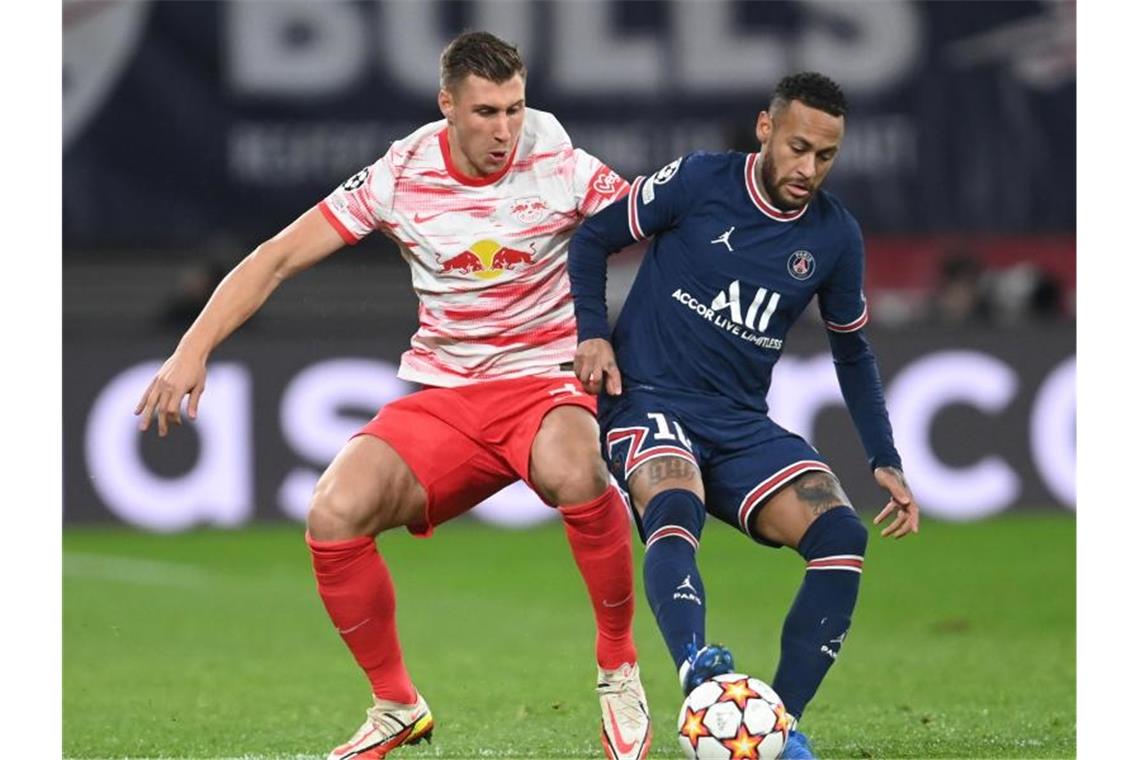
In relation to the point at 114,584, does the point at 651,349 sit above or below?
above

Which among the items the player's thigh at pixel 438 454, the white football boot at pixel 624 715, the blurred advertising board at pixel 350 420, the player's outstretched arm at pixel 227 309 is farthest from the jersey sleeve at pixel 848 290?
the blurred advertising board at pixel 350 420

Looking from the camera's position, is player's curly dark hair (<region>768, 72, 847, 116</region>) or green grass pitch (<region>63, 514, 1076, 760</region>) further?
green grass pitch (<region>63, 514, 1076, 760</region>)

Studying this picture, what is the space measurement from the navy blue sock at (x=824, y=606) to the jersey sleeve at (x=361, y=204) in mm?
1542

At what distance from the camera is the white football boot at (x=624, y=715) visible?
556 cm

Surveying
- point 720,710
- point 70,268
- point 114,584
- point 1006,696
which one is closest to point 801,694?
point 720,710

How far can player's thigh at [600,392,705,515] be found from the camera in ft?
17.6

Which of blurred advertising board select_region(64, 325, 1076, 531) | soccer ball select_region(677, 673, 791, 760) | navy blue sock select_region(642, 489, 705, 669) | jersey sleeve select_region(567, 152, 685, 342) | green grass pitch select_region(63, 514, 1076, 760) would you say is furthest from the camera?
blurred advertising board select_region(64, 325, 1076, 531)

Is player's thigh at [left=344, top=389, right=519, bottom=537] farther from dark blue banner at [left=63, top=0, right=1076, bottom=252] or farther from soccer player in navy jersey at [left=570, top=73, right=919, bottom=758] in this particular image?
dark blue banner at [left=63, top=0, right=1076, bottom=252]

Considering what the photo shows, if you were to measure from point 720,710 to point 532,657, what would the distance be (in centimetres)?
348

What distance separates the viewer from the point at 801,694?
17.6ft

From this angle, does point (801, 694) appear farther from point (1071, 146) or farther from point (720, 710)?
point (1071, 146)

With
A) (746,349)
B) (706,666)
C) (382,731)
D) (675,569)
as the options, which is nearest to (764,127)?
(746,349)

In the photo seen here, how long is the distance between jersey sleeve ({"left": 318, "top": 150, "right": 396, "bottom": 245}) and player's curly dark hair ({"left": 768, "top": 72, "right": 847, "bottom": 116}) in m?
1.18

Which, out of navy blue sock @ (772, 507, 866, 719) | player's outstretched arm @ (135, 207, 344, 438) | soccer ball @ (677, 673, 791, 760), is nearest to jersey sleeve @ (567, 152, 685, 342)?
player's outstretched arm @ (135, 207, 344, 438)
